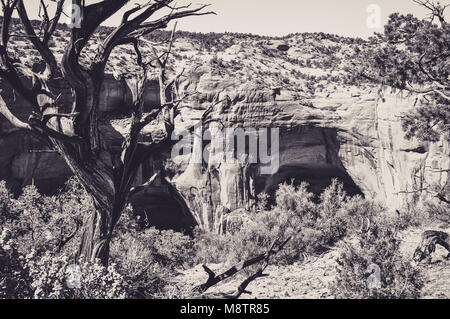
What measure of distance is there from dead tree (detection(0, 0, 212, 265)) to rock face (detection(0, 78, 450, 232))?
34.8 feet

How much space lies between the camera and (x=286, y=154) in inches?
711

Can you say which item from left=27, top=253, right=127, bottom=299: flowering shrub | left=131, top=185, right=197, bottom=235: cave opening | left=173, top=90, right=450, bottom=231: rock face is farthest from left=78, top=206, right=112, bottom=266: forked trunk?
left=131, top=185, right=197, bottom=235: cave opening

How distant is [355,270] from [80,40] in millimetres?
4665

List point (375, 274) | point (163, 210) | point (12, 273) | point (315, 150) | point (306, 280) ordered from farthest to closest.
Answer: point (163, 210) < point (315, 150) < point (306, 280) < point (375, 274) < point (12, 273)

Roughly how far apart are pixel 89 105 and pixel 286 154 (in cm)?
1230

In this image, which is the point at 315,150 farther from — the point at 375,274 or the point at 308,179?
the point at 375,274

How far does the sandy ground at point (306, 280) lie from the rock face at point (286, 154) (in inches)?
309

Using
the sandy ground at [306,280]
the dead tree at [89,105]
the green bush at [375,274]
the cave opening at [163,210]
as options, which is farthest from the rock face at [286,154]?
the dead tree at [89,105]

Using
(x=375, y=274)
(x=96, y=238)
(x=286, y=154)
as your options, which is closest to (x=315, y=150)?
(x=286, y=154)

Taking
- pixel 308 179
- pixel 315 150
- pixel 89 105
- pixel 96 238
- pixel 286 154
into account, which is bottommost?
pixel 308 179

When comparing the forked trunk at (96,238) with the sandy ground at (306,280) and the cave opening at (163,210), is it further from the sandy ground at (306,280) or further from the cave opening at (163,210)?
the cave opening at (163,210)

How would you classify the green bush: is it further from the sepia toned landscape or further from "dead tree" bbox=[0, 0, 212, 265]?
"dead tree" bbox=[0, 0, 212, 265]

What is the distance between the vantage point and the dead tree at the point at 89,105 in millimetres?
6180

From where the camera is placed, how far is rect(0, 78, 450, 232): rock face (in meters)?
16.9
